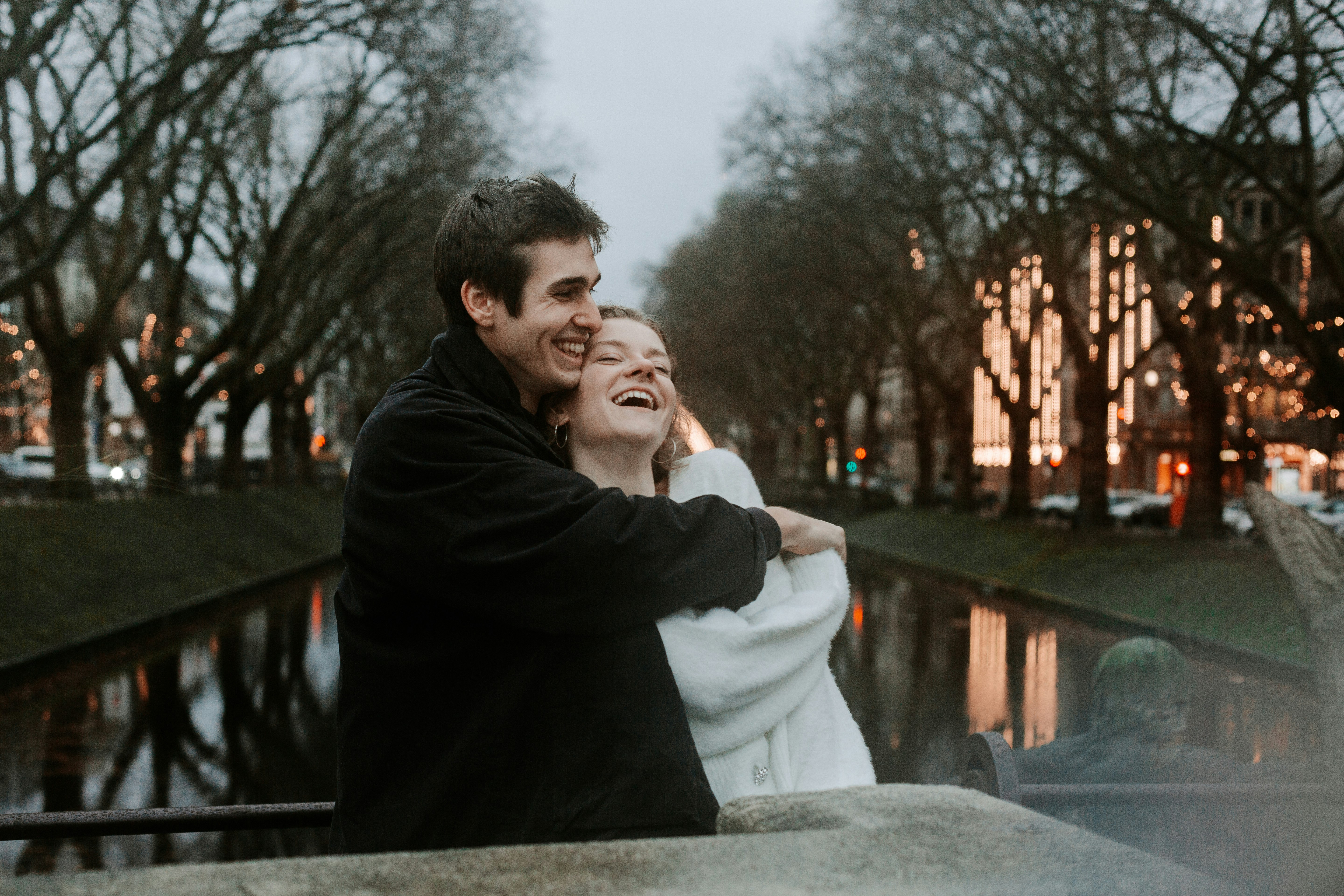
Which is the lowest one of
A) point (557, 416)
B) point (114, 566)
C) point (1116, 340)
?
point (114, 566)

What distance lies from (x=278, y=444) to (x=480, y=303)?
4010 cm

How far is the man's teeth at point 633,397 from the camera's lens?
2500 millimetres

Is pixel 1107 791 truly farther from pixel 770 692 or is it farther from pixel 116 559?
pixel 116 559

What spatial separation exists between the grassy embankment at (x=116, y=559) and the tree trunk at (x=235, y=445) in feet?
8.66

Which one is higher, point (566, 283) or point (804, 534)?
point (566, 283)

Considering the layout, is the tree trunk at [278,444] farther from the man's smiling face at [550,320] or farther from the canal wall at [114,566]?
the man's smiling face at [550,320]

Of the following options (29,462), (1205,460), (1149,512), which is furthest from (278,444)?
(1149,512)

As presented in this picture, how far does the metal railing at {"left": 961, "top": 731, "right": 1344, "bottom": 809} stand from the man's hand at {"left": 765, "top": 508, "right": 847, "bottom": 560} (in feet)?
2.11

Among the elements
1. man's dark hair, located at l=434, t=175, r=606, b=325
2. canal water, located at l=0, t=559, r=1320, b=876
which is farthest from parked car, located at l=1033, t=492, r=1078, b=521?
man's dark hair, located at l=434, t=175, r=606, b=325

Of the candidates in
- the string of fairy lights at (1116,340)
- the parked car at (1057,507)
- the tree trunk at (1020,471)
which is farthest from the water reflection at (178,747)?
the parked car at (1057,507)

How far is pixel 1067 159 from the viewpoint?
21.8m

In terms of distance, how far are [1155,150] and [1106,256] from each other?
6.86 meters

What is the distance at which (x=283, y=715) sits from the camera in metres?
11.1

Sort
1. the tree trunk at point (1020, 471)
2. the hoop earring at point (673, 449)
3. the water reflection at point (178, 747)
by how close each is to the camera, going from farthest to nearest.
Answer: the tree trunk at point (1020, 471)
the water reflection at point (178, 747)
the hoop earring at point (673, 449)
